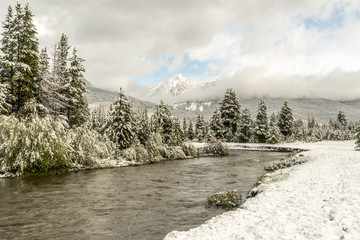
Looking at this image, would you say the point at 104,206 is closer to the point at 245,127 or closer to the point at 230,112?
the point at 245,127

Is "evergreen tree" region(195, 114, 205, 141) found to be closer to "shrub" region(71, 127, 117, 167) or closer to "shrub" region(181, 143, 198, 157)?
"shrub" region(181, 143, 198, 157)

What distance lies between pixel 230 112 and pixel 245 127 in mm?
6374

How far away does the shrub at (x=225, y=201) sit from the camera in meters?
12.4

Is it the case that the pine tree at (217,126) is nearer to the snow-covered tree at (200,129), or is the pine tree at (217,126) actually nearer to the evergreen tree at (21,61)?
the snow-covered tree at (200,129)

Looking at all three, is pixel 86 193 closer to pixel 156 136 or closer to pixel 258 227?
pixel 258 227

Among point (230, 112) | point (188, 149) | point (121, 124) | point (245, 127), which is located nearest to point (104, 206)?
point (121, 124)

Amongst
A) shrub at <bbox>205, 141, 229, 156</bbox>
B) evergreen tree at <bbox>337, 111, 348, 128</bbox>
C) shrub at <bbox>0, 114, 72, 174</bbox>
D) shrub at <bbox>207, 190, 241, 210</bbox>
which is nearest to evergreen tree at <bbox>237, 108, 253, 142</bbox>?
shrub at <bbox>205, 141, 229, 156</bbox>

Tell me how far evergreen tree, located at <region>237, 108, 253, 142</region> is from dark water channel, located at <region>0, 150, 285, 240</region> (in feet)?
149

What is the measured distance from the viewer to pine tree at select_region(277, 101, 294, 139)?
225 feet

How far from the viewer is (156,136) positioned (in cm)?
3669

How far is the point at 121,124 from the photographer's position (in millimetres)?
34938

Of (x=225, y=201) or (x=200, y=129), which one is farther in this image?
(x=200, y=129)

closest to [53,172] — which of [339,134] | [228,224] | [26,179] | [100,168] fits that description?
[26,179]

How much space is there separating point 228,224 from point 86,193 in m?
10.7
